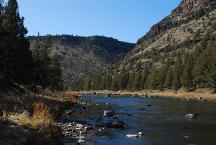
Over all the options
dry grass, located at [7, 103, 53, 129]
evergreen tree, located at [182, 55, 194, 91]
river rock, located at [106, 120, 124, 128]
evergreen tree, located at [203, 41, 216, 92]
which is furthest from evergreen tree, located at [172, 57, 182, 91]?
dry grass, located at [7, 103, 53, 129]

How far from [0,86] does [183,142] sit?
2872cm

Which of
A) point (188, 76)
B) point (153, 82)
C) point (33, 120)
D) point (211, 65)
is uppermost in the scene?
point (211, 65)

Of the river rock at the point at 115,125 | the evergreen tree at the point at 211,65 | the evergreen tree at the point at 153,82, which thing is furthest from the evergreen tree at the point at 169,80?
the river rock at the point at 115,125

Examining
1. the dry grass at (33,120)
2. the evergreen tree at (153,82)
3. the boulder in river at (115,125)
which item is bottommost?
the boulder in river at (115,125)

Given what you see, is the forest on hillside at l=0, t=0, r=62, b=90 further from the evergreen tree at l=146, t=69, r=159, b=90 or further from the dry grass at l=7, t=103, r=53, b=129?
the evergreen tree at l=146, t=69, r=159, b=90

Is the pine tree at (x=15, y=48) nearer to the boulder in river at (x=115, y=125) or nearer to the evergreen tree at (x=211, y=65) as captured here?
the boulder in river at (x=115, y=125)

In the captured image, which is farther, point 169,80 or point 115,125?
point 169,80

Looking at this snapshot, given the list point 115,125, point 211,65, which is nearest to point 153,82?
point 211,65

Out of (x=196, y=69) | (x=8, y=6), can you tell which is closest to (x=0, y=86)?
(x=8, y=6)

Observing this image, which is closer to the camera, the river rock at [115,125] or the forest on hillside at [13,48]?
the river rock at [115,125]

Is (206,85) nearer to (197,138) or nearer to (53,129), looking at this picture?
(197,138)

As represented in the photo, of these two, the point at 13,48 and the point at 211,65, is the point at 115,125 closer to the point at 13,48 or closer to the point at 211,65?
the point at 13,48

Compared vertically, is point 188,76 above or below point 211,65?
below

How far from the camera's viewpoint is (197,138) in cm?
3369
